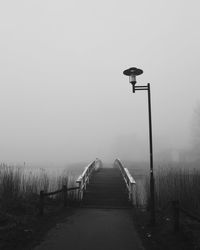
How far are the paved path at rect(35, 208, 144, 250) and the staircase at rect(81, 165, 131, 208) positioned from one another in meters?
2.53

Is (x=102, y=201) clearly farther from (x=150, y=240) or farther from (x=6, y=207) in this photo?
(x=150, y=240)

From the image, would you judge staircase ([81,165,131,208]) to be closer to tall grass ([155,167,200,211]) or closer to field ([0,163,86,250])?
field ([0,163,86,250])

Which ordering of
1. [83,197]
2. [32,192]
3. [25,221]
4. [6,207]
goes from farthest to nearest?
[83,197] < [32,192] < [6,207] < [25,221]

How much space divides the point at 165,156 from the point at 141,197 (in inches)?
2379

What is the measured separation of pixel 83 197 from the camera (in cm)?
1559

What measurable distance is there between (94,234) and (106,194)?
766 cm

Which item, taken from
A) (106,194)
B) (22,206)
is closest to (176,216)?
(22,206)

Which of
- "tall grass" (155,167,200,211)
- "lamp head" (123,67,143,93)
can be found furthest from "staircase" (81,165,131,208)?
"lamp head" (123,67,143,93)

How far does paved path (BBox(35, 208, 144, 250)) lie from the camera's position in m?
7.21

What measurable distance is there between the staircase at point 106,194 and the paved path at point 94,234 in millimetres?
2535

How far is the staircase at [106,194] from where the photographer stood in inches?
577

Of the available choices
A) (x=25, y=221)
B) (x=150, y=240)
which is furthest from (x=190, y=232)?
(x=25, y=221)

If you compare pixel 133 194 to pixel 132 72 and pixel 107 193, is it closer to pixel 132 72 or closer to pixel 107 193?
pixel 107 193

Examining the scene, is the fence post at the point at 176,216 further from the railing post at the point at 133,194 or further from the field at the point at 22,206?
the railing post at the point at 133,194
